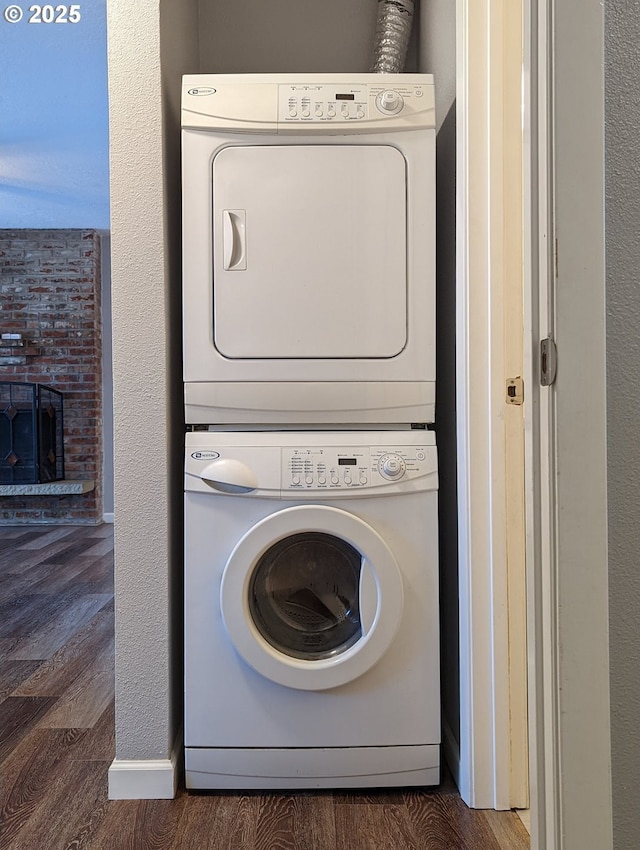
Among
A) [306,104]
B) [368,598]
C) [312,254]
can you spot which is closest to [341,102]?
[306,104]

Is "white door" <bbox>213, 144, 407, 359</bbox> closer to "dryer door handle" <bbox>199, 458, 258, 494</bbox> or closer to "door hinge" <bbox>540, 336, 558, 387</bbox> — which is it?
"dryer door handle" <bbox>199, 458, 258, 494</bbox>

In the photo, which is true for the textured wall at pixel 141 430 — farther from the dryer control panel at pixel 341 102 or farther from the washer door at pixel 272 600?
the dryer control panel at pixel 341 102

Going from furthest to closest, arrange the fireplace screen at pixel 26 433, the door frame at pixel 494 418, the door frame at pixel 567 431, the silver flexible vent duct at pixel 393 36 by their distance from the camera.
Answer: the fireplace screen at pixel 26 433
the silver flexible vent duct at pixel 393 36
the door frame at pixel 494 418
the door frame at pixel 567 431

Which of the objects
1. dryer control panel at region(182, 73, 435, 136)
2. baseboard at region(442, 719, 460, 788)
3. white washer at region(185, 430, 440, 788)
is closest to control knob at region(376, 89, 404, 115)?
dryer control panel at region(182, 73, 435, 136)

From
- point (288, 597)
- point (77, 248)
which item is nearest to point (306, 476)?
point (288, 597)

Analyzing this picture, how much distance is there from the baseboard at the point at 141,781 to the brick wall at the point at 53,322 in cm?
493

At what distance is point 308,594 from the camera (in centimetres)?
177

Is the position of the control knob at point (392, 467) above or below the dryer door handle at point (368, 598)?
above

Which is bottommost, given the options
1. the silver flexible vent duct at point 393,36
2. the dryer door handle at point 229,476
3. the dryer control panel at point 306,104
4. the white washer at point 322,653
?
the white washer at point 322,653

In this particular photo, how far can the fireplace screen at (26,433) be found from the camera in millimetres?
6203

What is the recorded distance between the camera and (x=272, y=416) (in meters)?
1.75

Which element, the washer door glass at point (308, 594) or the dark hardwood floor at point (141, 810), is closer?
the dark hardwood floor at point (141, 810)

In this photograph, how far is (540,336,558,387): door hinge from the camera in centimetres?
71

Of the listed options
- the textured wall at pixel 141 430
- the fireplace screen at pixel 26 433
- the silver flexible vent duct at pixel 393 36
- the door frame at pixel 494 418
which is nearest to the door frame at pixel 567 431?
the door frame at pixel 494 418
